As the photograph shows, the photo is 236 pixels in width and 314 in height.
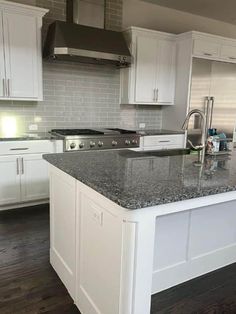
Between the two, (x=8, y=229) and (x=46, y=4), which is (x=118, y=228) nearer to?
(x=8, y=229)

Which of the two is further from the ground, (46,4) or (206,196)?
(46,4)

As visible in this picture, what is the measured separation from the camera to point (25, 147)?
3.16 metres

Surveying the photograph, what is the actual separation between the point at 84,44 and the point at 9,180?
1.83 m

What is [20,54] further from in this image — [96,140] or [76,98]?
[96,140]

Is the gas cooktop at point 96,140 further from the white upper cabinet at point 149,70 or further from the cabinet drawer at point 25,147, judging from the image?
the white upper cabinet at point 149,70

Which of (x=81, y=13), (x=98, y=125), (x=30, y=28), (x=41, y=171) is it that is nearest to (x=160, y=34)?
(x=81, y=13)

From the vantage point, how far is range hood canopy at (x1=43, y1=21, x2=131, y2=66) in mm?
3225

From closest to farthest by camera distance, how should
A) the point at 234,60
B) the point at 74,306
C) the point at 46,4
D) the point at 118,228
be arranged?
1. the point at 118,228
2. the point at 74,306
3. the point at 46,4
4. the point at 234,60

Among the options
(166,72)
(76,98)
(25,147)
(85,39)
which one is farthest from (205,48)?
(25,147)

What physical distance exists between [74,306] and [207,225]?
3.47 ft

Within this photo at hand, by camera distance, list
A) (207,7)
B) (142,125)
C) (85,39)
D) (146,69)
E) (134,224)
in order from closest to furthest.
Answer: (134,224), (85,39), (146,69), (207,7), (142,125)

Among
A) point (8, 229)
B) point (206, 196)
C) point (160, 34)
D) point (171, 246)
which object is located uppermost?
point (160, 34)

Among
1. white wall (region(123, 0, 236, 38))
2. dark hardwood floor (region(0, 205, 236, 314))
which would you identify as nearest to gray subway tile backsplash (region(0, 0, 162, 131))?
white wall (region(123, 0, 236, 38))

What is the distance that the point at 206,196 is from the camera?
4.42ft
